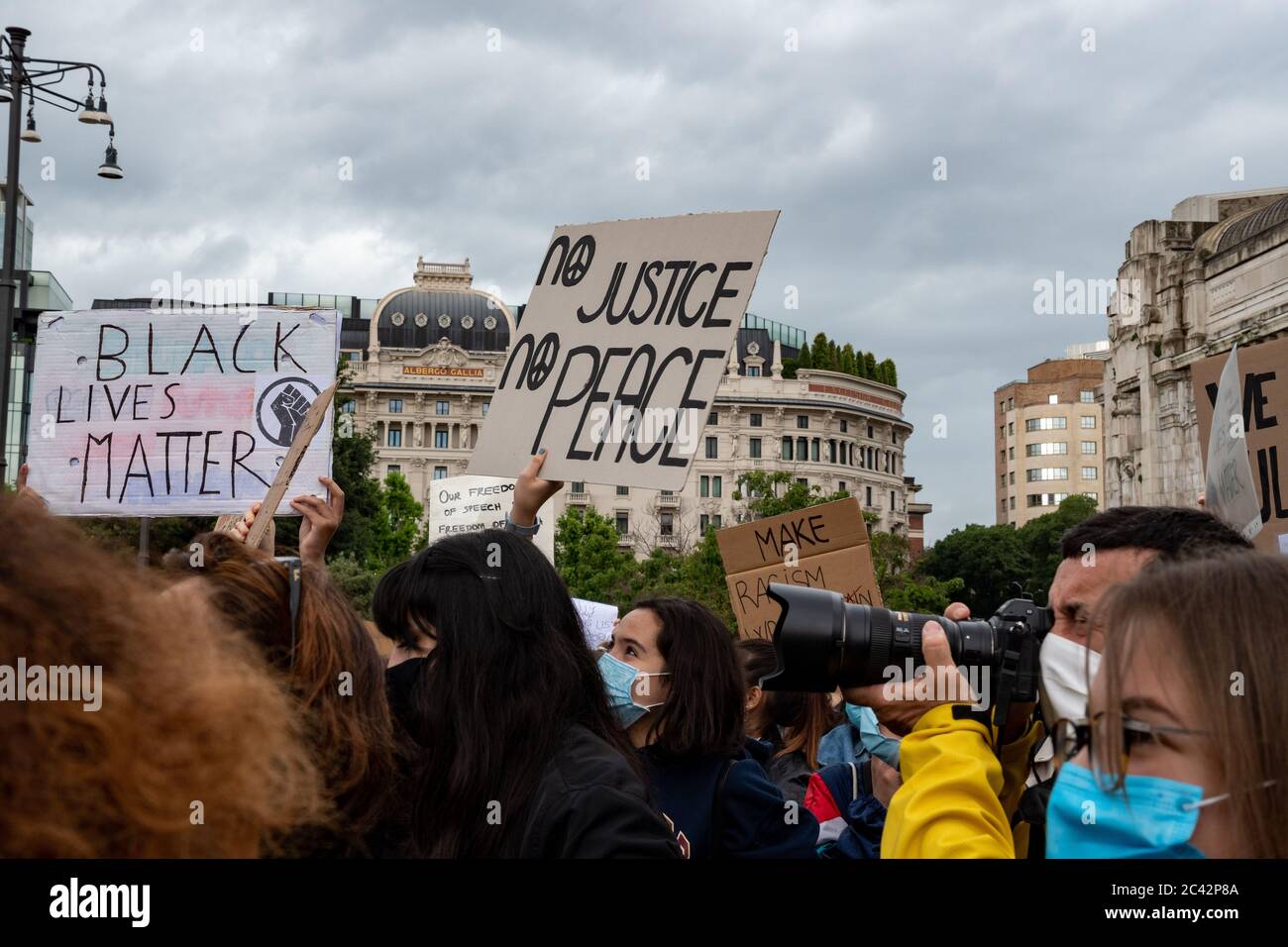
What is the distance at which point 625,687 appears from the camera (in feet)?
12.3

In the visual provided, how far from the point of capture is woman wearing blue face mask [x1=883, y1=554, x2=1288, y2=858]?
5.39 feet

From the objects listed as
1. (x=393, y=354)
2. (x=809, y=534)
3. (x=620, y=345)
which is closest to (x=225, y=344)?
(x=620, y=345)

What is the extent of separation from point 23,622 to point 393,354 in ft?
306

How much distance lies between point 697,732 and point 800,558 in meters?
3.08

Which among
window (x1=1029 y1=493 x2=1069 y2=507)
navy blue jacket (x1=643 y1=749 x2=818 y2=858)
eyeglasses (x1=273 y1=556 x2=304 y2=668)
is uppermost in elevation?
window (x1=1029 y1=493 x2=1069 y2=507)

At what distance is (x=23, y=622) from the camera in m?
1.26

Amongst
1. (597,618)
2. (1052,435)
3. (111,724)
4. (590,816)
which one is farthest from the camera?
(1052,435)

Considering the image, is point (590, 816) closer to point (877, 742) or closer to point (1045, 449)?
point (877, 742)

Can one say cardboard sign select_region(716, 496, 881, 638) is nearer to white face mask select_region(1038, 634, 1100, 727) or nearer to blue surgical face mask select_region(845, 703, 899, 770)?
blue surgical face mask select_region(845, 703, 899, 770)

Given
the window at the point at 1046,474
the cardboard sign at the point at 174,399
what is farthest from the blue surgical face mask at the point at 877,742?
the window at the point at 1046,474

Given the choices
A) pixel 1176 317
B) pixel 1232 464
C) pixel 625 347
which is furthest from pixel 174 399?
pixel 1176 317

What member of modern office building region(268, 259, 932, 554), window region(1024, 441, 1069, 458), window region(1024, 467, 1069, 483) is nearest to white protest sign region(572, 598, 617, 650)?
modern office building region(268, 259, 932, 554)

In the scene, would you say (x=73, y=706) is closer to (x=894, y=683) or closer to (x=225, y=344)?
(x=894, y=683)

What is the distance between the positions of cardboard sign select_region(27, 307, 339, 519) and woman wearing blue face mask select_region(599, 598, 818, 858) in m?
2.25
